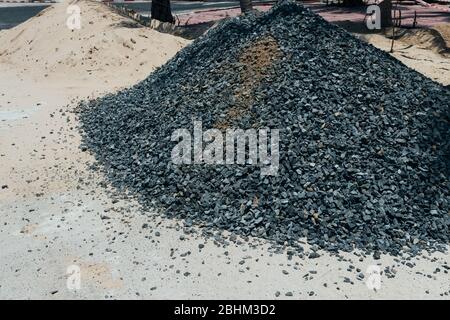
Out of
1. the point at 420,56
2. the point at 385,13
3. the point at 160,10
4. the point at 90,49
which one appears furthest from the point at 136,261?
the point at 160,10

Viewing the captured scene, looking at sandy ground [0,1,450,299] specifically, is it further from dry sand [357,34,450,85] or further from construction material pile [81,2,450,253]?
dry sand [357,34,450,85]

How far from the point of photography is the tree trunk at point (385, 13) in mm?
18855

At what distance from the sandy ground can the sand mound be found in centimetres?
755

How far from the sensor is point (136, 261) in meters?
5.91

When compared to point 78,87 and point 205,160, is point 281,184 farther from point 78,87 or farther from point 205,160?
point 78,87

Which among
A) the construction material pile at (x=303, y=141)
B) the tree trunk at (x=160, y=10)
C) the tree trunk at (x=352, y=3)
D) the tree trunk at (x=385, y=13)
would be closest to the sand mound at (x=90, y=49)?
the tree trunk at (x=160, y=10)

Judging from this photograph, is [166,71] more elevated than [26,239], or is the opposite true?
[166,71]

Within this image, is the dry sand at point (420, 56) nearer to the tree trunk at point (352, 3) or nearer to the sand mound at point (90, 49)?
the sand mound at point (90, 49)

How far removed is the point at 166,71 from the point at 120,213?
481cm

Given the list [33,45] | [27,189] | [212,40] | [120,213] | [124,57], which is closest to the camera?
[120,213]

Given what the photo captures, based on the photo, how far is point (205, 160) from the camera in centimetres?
730

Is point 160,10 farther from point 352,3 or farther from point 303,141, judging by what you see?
point 303,141

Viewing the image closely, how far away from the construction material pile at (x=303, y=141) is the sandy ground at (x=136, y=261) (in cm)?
36
